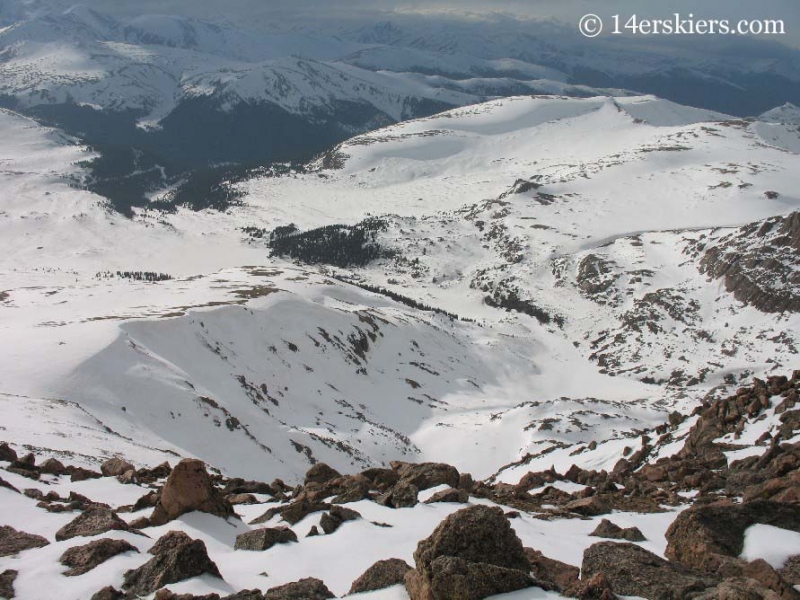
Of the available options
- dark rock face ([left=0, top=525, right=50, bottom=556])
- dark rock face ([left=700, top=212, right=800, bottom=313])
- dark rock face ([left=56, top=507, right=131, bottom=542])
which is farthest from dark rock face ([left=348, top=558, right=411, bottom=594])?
dark rock face ([left=700, top=212, right=800, bottom=313])

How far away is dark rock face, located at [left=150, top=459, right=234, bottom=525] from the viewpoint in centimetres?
1855

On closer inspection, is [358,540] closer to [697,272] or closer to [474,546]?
[474,546]

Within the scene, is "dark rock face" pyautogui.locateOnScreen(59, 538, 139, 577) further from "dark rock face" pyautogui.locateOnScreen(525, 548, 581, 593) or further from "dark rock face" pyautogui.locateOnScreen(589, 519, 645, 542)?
"dark rock face" pyautogui.locateOnScreen(589, 519, 645, 542)

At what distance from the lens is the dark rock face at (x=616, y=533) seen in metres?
16.8

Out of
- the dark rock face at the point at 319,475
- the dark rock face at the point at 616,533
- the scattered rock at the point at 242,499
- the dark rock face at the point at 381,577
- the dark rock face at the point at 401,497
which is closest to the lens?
the dark rock face at the point at 381,577

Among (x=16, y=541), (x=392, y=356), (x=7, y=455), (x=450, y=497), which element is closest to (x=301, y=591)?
(x=16, y=541)

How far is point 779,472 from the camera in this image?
2098 centimetres

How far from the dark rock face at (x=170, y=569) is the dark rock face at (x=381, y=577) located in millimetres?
3391

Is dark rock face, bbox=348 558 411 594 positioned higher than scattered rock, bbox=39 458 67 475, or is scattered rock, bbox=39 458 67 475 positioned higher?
dark rock face, bbox=348 558 411 594

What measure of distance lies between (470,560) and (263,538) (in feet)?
22.5

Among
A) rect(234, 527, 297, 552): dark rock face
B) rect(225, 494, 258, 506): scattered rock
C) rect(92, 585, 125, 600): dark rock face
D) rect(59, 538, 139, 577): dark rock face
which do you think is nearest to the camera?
rect(92, 585, 125, 600): dark rock face

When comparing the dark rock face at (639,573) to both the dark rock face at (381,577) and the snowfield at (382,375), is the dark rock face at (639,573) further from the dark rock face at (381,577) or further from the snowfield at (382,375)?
the dark rock face at (381,577)

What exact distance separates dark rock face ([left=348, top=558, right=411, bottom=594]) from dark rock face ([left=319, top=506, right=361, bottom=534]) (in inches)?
183

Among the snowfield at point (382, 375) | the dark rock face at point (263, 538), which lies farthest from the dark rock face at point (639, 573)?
the dark rock face at point (263, 538)
